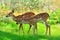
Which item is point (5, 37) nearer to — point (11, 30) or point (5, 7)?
point (11, 30)

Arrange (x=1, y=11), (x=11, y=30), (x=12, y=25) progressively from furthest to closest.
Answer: (x=1, y=11) → (x=12, y=25) → (x=11, y=30)

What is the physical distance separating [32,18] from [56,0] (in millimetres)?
5327

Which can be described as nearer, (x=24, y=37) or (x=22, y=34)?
(x=24, y=37)

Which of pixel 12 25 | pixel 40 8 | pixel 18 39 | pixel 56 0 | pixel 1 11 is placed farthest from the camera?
pixel 56 0

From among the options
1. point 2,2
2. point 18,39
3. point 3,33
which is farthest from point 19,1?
point 18,39

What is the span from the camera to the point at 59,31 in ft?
30.8

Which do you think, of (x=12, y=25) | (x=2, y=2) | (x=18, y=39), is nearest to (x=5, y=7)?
(x=2, y=2)

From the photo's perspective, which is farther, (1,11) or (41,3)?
(41,3)

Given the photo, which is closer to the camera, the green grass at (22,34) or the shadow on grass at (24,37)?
the shadow on grass at (24,37)

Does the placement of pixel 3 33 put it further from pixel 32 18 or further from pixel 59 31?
pixel 59 31

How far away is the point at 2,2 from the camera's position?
42.3 ft

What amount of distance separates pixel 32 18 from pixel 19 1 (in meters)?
4.64

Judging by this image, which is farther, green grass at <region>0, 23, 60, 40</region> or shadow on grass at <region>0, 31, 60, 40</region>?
green grass at <region>0, 23, 60, 40</region>

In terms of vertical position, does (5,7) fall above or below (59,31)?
above
